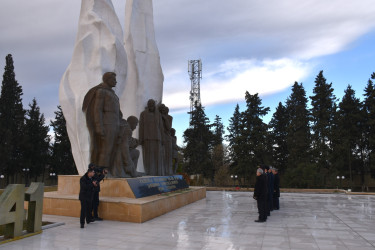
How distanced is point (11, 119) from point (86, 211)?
24.1 meters

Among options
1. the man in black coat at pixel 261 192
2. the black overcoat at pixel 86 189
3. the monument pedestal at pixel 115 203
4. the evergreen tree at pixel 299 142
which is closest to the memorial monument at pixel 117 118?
the monument pedestal at pixel 115 203

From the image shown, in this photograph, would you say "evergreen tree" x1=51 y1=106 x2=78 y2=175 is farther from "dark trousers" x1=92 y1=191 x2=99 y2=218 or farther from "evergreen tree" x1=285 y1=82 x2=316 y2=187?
"dark trousers" x1=92 y1=191 x2=99 y2=218

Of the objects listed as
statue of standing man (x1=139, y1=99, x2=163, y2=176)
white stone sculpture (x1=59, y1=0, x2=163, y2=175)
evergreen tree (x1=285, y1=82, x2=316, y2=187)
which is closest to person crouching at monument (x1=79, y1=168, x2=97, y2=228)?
white stone sculpture (x1=59, y1=0, x2=163, y2=175)

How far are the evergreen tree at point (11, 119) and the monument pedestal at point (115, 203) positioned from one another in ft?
65.6

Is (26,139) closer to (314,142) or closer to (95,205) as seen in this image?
(95,205)

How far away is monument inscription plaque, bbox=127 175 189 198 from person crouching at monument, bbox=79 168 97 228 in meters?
1.39

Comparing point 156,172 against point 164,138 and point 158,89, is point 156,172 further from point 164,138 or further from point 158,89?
point 158,89

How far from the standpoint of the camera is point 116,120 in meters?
8.20

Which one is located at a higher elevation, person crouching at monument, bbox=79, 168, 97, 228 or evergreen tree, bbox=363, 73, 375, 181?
evergreen tree, bbox=363, 73, 375, 181

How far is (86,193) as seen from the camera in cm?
596

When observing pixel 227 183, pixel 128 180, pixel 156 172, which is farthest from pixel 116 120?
pixel 227 183

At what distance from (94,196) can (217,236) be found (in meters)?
2.81

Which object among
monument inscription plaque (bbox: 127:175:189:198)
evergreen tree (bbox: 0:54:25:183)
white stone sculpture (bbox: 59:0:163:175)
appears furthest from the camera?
evergreen tree (bbox: 0:54:25:183)

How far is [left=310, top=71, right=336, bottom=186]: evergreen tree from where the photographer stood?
2675 centimetres
